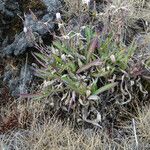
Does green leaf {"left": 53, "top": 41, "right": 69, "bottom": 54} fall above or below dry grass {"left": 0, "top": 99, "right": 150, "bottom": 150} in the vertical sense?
above

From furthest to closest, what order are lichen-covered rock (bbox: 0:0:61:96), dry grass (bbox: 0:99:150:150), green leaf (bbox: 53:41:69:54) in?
lichen-covered rock (bbox: 0:0:61:96) < green leaf (bbox: 53:41:69:54) < dry grass (bbox: 0:99:150:150)

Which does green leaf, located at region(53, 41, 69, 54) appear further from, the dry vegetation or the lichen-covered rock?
the lichen-covered rock

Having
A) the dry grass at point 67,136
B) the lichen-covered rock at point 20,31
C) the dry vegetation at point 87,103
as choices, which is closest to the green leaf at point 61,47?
the dry vegetation at point 87,103

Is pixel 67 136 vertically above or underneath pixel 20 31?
underneath

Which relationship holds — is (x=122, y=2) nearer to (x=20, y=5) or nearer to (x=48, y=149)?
(x=20, y=5)

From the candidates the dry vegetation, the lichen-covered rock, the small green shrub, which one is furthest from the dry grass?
the lichen-covered rock

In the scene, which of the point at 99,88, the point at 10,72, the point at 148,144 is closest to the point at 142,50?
the point at 99,88

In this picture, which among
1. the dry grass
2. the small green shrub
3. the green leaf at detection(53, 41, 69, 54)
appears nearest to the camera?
the dry grass

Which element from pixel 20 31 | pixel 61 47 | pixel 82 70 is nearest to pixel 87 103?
pixel 82 70

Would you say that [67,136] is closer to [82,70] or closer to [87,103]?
[87,103]

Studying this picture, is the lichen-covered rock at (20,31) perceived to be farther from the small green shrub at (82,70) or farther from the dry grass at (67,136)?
the dry grass at (67,136)
